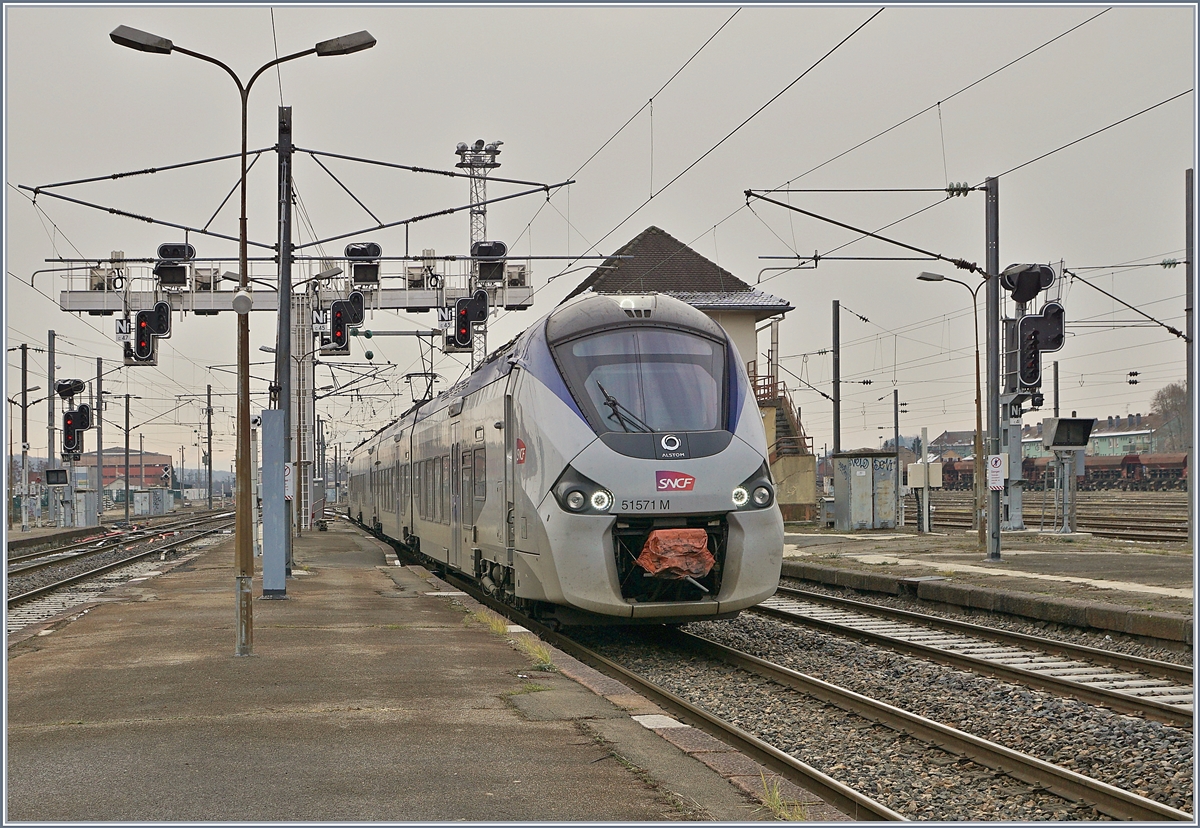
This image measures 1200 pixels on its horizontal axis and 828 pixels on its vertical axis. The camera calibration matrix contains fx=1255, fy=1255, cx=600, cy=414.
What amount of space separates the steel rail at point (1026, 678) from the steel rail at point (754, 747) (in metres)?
3.30

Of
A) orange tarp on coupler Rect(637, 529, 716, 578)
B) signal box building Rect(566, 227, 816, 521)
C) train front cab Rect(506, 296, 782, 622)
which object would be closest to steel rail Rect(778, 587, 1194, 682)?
train front cab Rect(506, 296, 782, 622)

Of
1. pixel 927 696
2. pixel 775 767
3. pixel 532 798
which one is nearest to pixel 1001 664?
pixel 927 696

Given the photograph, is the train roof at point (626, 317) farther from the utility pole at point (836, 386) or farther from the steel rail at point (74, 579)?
the utility pole at point (836, 386)

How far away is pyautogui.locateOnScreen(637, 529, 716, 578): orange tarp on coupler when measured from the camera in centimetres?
1193

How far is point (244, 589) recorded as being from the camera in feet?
39.1

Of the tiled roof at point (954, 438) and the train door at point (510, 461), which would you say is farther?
the tiled roof at point (954, 438)

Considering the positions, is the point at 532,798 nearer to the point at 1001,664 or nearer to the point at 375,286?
the point at 1001,664

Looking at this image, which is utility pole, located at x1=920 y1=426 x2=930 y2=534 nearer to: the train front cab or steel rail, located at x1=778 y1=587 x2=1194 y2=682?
steel rail, located at x1=778 y1=587 x2=1194 y2=682

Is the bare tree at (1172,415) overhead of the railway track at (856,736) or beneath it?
overhead

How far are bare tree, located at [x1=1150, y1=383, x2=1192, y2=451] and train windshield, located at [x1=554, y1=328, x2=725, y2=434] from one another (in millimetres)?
87229

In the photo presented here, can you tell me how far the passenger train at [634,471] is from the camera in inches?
476

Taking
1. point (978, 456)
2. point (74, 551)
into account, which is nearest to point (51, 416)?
point (74, 551)

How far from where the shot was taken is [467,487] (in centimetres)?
1764

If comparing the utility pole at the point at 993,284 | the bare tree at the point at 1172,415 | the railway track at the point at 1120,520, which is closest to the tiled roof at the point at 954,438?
the bare tree at the point at 1172,415
